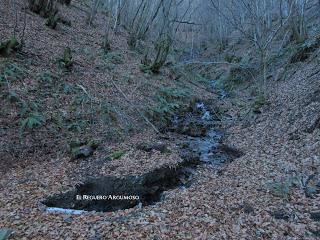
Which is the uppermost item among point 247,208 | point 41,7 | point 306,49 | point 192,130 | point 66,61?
point 306,49

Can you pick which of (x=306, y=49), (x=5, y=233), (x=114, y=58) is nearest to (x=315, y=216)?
(x=5, y=233)

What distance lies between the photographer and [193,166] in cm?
801

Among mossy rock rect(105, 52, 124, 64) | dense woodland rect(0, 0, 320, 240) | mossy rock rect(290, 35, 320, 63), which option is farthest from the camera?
mossy rock rect(105, 52, 124, 64)

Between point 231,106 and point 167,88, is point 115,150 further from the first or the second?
point 231,106

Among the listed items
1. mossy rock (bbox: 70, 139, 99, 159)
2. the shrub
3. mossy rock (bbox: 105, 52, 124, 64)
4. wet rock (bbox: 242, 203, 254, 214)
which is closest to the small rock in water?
mossy rock (bbox: 70, 139, 99, 159)

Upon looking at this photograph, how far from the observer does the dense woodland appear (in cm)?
514

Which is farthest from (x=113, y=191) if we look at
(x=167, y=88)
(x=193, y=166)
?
(x=167, y=88)

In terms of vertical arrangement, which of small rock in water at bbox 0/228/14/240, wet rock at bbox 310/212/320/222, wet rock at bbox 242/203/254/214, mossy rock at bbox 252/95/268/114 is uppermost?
mossy rock at bbox 252/95/268/114

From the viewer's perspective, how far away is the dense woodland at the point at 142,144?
16.9 feet

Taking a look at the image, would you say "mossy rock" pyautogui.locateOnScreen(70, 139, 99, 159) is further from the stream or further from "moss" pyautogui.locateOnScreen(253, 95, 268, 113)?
"moss" pyautogui.locateOnScreen(253, 95, 268, 113)

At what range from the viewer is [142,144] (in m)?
8.76

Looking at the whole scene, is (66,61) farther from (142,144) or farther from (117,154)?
(117,154)

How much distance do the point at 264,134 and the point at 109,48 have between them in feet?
30.1

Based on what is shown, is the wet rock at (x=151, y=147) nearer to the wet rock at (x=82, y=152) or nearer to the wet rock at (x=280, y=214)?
the wet rock at (x=82, y=152)
